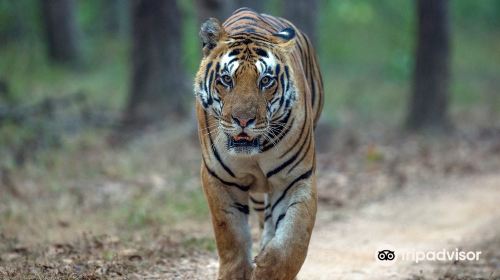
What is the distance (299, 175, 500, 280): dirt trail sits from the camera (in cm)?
654

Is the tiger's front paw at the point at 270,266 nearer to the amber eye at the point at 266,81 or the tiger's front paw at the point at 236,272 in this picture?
the tiger's front paw at the point at 236,272

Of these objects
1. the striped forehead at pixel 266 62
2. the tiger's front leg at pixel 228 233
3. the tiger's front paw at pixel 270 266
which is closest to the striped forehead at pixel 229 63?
the striped forehead at pixel 266 62

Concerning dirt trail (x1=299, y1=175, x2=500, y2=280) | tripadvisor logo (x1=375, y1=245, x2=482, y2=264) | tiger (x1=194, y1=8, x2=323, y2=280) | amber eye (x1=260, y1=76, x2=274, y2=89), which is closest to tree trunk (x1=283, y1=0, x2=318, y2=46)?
dirt trail (x1=299, y1=175, x2=500, y2=280)

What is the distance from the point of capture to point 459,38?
76.9 feet

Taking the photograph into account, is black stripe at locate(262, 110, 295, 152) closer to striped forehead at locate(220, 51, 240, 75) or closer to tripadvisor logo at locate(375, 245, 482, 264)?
striped forehead at locate(220, 51, 240, 75)

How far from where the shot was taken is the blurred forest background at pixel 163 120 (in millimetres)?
8102

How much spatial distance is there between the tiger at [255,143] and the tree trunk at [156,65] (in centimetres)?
819

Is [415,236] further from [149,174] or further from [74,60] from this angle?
[74,60]

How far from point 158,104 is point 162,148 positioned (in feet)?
6.68

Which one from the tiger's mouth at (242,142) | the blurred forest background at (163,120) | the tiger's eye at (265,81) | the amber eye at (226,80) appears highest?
the blurred forest background at (163,120)

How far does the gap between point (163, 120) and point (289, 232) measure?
335 inches

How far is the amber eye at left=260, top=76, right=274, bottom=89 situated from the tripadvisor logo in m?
2.43

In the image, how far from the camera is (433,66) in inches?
533

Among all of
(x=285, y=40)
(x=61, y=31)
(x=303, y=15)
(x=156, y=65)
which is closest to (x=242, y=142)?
(x=285, y=40)
